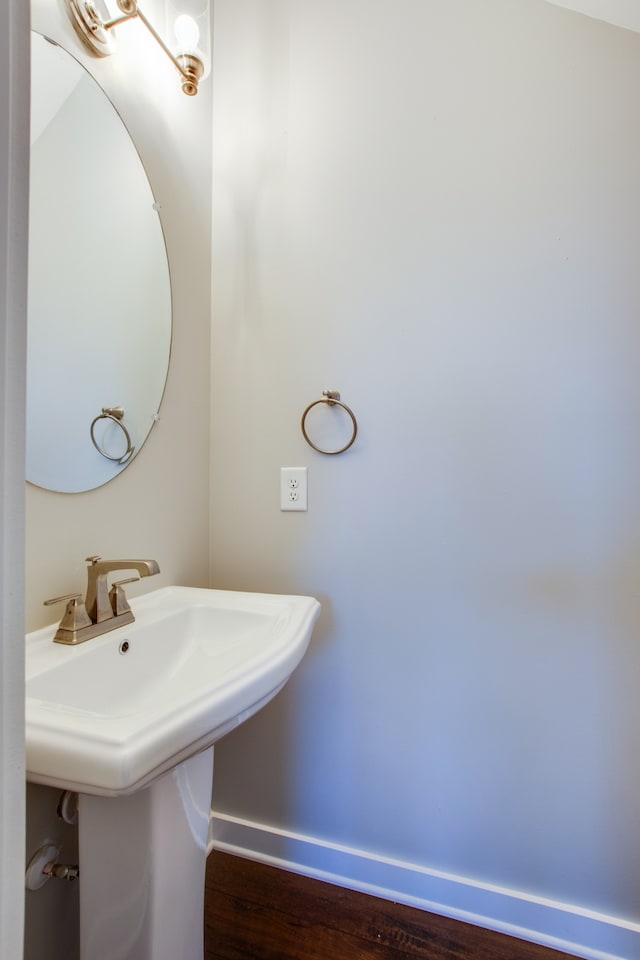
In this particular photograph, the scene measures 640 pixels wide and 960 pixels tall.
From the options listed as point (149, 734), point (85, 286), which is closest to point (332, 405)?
point (85, 286)

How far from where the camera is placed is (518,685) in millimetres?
969

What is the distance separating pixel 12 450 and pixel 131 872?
717mm

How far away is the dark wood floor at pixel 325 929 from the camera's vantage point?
36.7 inches

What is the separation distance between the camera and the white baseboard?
92 centimetres

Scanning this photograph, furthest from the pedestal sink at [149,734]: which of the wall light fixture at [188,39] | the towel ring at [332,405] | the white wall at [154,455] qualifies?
the wall light fixture at [188,39]

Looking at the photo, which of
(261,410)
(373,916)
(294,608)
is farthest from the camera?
(261,410)

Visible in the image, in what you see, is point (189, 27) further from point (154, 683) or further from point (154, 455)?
point (154, 683)

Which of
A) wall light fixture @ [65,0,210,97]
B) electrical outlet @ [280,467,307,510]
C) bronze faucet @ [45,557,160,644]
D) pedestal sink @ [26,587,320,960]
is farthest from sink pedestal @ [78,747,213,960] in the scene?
wall light fixture @ [65,0,210,97]

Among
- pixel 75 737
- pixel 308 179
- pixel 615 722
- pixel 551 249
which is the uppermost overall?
pixel 308 179

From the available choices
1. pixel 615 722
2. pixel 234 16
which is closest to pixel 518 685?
pixel 615 722

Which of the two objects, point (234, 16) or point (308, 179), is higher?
point (234, 16)

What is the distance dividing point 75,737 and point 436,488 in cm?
83

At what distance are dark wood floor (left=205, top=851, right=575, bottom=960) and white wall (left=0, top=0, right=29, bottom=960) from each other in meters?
0.98

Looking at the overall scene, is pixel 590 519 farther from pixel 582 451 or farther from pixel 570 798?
pixel 570 798
